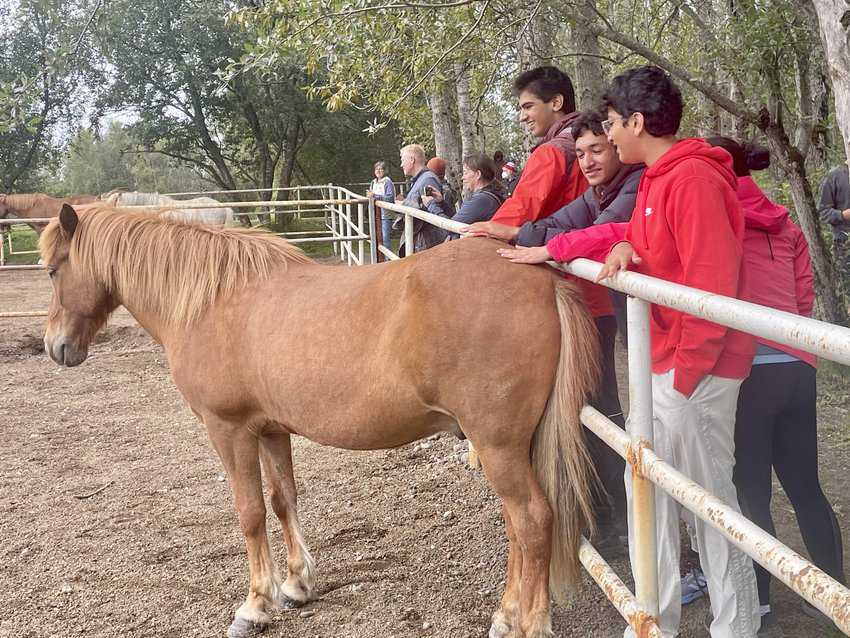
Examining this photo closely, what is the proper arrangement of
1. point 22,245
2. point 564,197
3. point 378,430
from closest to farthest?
point 378,430 < point 564,197 < point 22,245

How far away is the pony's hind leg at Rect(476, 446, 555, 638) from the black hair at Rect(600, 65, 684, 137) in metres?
1.05

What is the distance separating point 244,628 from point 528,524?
1278 millimetres

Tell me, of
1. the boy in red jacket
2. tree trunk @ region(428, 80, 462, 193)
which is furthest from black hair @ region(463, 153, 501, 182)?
tree trunk @ region(428, 80, 462, 193)

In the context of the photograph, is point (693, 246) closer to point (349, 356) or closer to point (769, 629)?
point (349, 356)

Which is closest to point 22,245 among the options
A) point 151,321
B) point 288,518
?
point 151,321

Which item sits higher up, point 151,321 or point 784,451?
point 151,321

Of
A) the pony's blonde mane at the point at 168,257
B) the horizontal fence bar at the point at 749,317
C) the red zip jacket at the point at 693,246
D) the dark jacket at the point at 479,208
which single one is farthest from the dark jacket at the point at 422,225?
the horizontal fence bar at the point at 749,317

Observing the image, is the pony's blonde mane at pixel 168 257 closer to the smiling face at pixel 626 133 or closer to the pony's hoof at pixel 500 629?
the smiling face at pixel 626 133

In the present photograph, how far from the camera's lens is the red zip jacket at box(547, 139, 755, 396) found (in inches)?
72.7

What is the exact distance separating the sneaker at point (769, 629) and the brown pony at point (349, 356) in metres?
0.65

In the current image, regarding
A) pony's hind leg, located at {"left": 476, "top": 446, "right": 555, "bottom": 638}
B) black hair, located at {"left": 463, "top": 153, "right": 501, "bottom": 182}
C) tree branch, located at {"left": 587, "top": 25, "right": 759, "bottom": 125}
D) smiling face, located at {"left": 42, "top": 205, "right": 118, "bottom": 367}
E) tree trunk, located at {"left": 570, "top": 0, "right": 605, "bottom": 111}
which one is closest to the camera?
pony's hind leg, located at {"left": 476, "top": 446, "right": 555, "bottom": 638}

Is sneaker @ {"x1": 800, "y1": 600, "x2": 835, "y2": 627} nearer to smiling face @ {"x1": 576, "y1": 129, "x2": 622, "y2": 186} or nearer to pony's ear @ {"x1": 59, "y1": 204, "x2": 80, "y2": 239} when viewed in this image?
smiling face @ {"x1": 576, "y1": 129, "x2": 622, "y2": 186}

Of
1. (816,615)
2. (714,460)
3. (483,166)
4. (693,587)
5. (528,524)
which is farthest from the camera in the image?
(483,166)

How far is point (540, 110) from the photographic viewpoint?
317cm
